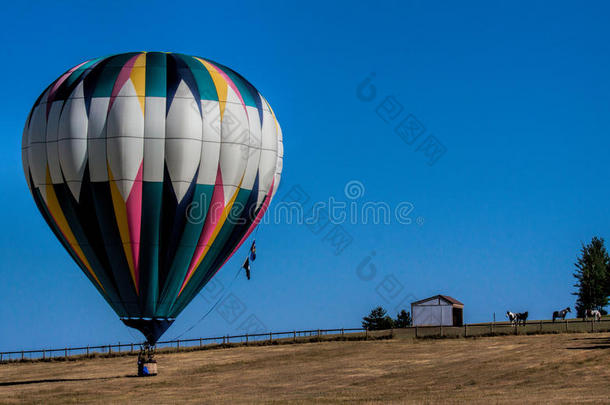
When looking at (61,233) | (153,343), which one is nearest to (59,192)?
(61,233)

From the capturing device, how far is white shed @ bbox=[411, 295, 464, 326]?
2908 inches

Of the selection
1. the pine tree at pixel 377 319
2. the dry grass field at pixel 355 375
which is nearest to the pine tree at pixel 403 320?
the pine tree at pixel 377 319

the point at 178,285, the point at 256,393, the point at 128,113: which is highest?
the point at 128,113

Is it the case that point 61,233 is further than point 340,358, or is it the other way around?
point 340,358

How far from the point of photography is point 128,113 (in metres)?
47.2

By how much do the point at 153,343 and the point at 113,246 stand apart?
618cm

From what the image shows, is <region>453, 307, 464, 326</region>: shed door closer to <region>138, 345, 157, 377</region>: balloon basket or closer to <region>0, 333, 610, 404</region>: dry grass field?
<region>0, 333, 610, 404</region>: dry grass field

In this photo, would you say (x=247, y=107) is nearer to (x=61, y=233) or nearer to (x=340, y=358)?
(x=61, y=233)

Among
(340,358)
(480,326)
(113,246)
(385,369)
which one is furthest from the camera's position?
(480,326)

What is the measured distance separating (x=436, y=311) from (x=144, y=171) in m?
34.4

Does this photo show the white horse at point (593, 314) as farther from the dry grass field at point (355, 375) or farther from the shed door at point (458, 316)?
the dry grass field at point (355, 375)

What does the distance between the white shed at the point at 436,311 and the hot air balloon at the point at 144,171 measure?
28061 millimetres

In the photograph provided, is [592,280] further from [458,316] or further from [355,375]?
[355,375]

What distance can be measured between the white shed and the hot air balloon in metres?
28.1
